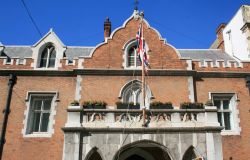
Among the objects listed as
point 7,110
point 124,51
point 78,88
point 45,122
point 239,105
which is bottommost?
point 45,122

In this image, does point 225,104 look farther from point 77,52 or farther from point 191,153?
point 77,52

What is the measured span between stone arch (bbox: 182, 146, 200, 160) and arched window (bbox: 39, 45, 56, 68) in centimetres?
953

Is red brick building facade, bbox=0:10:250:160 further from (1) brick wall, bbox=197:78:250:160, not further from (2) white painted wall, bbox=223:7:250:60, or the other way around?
(2) white painted wall, bbox=223:7:250:60

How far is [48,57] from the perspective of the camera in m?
17.5

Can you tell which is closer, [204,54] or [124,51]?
[124,51]

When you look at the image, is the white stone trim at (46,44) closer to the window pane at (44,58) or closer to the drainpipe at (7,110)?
the window pane at (44,58)

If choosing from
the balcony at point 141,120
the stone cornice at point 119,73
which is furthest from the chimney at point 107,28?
the balcony at point 141,120

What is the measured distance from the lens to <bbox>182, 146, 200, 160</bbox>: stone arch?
11289mm

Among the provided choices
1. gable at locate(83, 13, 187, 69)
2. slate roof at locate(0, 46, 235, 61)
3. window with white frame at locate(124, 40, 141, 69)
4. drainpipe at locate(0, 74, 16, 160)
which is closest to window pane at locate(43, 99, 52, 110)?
drainpipe at locate(0, 74, 16, 160)

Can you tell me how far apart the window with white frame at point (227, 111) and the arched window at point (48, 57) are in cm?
941

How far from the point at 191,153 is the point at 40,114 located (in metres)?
8.54

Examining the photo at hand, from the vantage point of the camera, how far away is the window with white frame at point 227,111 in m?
16.0

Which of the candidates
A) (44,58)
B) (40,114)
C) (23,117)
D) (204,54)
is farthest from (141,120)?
(204,54)

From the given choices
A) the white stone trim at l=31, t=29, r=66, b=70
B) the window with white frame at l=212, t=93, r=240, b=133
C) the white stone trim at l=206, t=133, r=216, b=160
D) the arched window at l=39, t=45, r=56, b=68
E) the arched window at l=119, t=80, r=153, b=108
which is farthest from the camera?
the arched window at l=39, t=45, r=56, b=68
